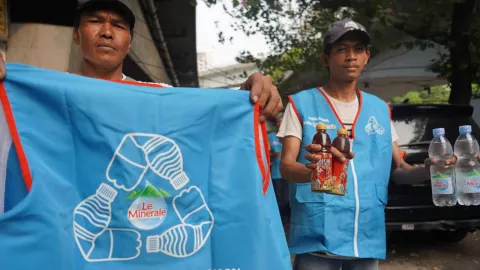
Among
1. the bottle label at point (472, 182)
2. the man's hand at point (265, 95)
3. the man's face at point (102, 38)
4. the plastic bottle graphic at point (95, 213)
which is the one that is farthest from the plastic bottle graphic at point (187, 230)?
the bottle label at point (472, 182)

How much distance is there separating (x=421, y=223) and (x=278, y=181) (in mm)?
2237

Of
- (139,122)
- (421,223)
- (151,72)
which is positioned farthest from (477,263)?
(151,72)

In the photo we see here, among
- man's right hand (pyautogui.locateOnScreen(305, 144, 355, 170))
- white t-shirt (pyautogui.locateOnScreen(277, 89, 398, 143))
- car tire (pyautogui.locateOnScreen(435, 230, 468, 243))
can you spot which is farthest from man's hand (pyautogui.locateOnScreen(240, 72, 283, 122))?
car tire (pyautogui.locateOnScreen(435, 230, 468, 243))

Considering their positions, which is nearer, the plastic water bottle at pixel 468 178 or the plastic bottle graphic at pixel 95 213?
the plastic bottle graphic at pixel 95 213

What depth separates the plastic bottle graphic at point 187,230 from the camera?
1.89m

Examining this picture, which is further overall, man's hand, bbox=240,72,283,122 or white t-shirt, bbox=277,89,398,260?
white t-shirt, bbox=277,89,398,260

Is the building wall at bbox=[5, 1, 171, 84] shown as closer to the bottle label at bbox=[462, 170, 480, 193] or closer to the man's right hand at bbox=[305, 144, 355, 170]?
the man's right hand at bbox=[305, 144, 355, 170]

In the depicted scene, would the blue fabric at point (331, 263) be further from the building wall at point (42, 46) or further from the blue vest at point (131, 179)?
the building wall at point (42, 46)

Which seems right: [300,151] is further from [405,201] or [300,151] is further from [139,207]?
[405,201]

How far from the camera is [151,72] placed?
9938 millimetres

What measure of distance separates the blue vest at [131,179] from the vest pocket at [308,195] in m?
0.55

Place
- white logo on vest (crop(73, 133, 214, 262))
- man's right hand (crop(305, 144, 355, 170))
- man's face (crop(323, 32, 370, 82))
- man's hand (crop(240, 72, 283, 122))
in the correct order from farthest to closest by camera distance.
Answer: man's face (crop(323, 32, 370, 82)), man's right hand (crop(305, 144, 355, 170)), man's hand (crop(240, 72, 283, 122)), white logo on vest (crop(73, 133, 214, 262))

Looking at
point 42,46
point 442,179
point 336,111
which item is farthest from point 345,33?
point 42,46

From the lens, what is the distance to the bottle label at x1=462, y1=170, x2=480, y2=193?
2764 mm
